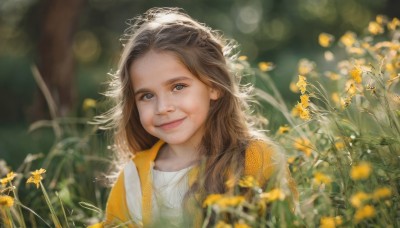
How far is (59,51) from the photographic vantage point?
5.87 m

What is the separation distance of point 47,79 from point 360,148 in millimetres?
4257

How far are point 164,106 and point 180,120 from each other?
0.10m

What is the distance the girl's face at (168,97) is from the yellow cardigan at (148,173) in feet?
0.57

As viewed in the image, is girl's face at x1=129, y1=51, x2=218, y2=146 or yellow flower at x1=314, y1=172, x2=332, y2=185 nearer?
yellow flower at x1=314, y1=172, x2=332, y2=185

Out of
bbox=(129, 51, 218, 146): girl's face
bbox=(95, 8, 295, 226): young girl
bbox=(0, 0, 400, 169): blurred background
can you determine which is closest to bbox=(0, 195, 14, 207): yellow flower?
bbox=(95, 8, 295, 226): young girl

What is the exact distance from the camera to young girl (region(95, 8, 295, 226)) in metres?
2.36

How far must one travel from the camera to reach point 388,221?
70.1 inches

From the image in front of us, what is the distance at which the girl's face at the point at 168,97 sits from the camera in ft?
7.82

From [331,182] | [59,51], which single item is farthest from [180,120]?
[59,51]

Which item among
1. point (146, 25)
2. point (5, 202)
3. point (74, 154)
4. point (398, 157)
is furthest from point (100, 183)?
point (398, 157)

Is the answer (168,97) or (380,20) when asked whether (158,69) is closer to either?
(168,97)

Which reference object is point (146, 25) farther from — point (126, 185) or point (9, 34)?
point (9, 34)

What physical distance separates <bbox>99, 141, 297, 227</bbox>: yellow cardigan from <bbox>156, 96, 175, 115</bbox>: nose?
9.9 inches

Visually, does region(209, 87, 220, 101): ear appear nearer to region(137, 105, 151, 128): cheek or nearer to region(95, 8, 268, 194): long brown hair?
region(95, 8, 268, 194): long brown hair
